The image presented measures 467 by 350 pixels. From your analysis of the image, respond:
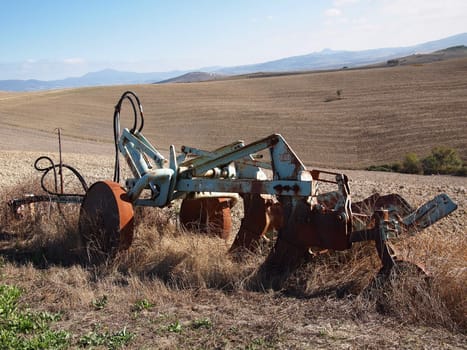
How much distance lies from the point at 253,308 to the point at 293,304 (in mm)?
326

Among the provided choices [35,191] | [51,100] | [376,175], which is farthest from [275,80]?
[35,191]

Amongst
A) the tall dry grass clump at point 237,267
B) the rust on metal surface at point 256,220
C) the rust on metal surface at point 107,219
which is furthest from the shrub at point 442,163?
the rust on metal surface at point 107,219

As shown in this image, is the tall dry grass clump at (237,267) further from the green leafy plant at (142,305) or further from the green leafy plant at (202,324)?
the green leafy plant at (202,324)

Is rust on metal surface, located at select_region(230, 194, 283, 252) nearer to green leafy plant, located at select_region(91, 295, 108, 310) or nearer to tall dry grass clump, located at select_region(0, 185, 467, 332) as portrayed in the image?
tall dry grass clump, located at select_region(0, 185, 467, 332)

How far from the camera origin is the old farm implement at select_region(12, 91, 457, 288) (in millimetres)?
4902

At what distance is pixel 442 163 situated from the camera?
78.0 feet

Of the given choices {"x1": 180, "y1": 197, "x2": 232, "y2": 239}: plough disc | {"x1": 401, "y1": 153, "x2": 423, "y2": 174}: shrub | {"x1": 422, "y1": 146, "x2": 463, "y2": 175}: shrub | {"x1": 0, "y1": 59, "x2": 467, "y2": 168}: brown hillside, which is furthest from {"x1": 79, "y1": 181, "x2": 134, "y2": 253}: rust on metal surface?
{"x1": 0, "y1": 59, "x2": 467, "y2": 168}: brown hillside

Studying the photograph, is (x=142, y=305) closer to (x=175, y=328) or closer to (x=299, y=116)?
(x=175, y=328)

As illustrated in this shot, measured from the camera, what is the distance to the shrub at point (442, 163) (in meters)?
23.3

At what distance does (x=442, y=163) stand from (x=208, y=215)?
62.9 ft

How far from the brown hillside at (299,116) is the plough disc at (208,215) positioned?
19317 millimetres

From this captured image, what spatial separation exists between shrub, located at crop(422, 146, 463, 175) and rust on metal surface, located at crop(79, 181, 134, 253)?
19574mm

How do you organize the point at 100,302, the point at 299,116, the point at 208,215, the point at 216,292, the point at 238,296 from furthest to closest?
1. the point at 299,116
2. the point at 208,215
3. the point at 216,292
4. the point at 238,296
5. the point at 100,302

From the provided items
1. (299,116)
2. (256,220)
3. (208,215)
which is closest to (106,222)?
(208,215)
